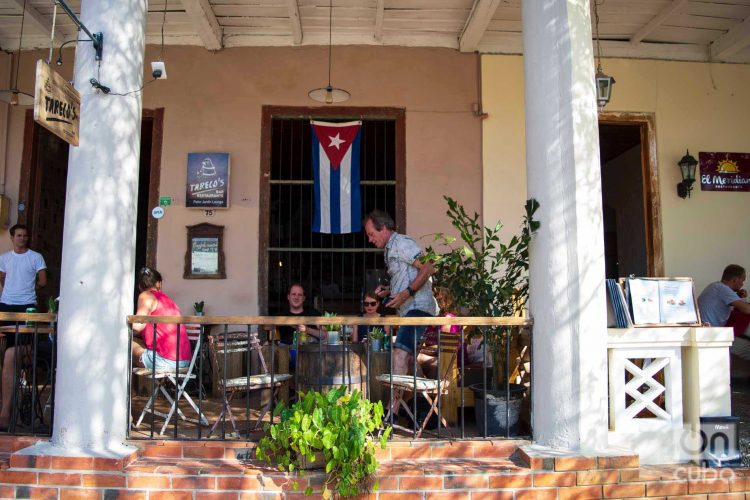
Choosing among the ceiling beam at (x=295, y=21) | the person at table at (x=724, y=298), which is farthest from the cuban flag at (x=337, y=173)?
the person at table at (x=724, y=298)

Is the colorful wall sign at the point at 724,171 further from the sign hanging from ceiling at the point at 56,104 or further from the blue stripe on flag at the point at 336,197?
the sign hanging from ceiling at the point at 56,104

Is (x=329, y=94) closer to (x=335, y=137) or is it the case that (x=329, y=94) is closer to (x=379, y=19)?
(x=335, y=137)

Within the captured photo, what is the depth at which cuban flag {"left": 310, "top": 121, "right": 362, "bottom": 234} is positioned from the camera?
23.7 ft

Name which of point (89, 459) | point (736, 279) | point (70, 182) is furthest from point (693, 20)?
point (89, 459)

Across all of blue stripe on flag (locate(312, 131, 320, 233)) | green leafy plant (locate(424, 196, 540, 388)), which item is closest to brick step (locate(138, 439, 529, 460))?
green leafy plant (locate(424, 196, 540, 388))

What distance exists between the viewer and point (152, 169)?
712 cm

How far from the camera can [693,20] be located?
22.7 feet

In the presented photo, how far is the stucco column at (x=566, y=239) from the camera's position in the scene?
13.3ft

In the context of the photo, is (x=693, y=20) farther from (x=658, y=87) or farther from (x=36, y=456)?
(x=36, y=456)

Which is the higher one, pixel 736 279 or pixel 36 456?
pixel 736 279

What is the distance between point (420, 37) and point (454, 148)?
1.39m

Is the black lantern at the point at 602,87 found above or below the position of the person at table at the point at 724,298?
above

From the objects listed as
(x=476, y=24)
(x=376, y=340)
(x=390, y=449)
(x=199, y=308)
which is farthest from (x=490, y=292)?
A: (x=199, y=308)

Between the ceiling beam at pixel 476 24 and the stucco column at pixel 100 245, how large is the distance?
3.59 m
